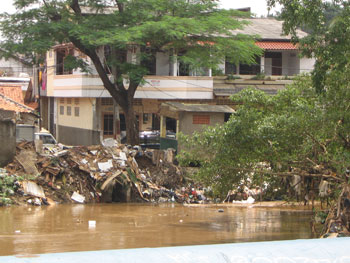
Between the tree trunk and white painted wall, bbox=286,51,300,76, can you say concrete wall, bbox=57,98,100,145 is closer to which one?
the tree trunk

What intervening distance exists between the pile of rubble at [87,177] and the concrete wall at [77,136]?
38.1 ft

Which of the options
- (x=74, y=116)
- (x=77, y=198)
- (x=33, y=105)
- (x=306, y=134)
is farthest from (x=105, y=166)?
(x=33, y=105)

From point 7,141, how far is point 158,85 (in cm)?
1397

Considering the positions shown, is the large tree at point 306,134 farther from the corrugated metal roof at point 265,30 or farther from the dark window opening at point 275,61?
the dark window opening at point 275,61

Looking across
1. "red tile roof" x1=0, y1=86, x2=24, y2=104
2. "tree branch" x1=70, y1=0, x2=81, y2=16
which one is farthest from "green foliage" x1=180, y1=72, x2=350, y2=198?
"red tile roof" x1=0, y1=86, x2=24, y2=104

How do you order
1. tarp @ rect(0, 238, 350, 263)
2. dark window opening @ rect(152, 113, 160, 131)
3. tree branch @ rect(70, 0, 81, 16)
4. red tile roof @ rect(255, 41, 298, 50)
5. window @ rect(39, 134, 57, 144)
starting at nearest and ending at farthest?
tarp @ rect(0, 238, 350, 263) < tree branch @ rect(70, 0, 81, 16) < window @ rect(39, 134, 57, 144) < red tile roof @ rect(255, 41, 298, 50) < dark window opening @ rect(152, 113, 160, 131)

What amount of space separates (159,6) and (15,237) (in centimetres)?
1567

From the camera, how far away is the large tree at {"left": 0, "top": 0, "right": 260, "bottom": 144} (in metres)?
24.1

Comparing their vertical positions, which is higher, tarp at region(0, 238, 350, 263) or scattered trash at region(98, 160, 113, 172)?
tarp at region(0, 238, 350, 263)

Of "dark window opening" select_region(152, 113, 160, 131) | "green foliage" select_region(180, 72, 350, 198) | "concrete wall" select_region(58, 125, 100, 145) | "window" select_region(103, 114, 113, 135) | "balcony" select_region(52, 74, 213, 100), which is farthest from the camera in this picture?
"dark window opening" select_region(152, 113, 160, 131)

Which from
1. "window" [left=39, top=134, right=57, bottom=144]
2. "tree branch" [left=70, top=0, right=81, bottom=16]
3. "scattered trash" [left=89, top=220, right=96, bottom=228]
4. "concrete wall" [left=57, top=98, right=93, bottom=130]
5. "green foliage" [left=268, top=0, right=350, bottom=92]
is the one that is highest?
"tree branch" [left=70, top=0, right=81, bottom=16]

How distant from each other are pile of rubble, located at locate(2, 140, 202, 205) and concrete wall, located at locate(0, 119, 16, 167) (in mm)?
254

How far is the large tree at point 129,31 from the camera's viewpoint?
24125 millimetres

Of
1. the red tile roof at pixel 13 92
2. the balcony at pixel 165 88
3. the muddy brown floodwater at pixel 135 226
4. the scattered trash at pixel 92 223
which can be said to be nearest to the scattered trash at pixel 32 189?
the muddy brown floodwater at pixel 135 226
